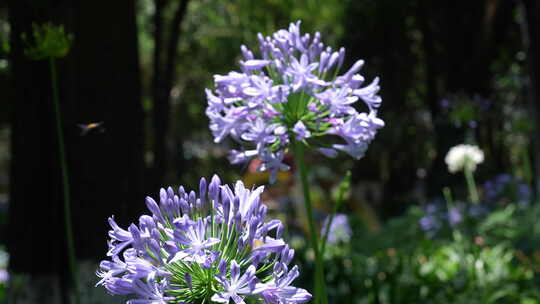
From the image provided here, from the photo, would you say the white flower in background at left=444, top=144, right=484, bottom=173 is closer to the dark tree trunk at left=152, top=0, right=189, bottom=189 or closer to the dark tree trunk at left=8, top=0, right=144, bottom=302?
the dark tree trunk at left=8, top=0, right=144, bottom=302

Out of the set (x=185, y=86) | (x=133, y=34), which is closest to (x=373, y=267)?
(x=133, y=34)

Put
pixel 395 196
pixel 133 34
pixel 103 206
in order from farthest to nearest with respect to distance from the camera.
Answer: pixel 395 196 → pixel 133 34 → pixel 103 206

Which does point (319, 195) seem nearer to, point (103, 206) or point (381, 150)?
point (381, 150)

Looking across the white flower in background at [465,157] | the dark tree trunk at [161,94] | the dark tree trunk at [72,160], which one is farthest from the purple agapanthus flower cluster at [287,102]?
the dark tree trunk at [161,94]

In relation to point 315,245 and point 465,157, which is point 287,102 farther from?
point 465,157

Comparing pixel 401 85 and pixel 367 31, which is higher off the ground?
pixel 367 31

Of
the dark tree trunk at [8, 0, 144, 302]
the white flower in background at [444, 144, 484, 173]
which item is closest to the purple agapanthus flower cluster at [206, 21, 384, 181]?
the dark tree trunk at [8, 0, 144, 302]
